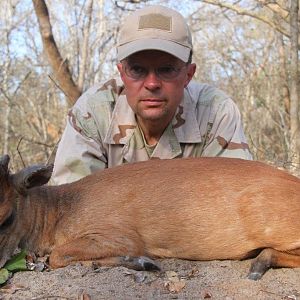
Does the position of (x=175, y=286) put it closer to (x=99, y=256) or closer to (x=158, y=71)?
(x=99, y=256)

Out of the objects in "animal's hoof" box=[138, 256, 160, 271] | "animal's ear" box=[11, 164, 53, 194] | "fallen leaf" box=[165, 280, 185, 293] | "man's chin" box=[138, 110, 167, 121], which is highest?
"man's chin" box=[138, 110, 167, 121]

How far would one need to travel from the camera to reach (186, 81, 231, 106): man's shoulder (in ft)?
22.5

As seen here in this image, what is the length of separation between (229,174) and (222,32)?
15033 mm

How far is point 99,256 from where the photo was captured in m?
4.57

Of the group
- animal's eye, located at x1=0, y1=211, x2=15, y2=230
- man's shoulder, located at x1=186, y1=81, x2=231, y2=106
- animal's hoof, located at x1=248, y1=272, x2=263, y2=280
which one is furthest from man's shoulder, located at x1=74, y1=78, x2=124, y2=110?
animal's hoof, located at x1=248, y1=272, x2=263, y2=280

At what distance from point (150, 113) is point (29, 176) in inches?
60.5

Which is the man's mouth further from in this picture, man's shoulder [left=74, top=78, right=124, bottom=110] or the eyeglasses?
man's shoulder [left=74, top=78, right=124, bottom=110]

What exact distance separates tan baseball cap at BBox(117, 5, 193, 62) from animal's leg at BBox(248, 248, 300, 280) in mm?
1988

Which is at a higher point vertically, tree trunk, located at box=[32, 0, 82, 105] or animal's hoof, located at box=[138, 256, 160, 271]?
tree trunk, located at box=[32, 0, 82, 105]

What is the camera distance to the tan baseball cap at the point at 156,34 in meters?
5.73

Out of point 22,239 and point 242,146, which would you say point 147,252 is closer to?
point 22,239

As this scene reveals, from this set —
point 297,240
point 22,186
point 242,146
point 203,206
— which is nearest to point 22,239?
point 22,186

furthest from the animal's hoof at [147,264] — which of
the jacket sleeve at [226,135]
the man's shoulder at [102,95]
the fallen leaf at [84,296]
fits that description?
the man's shoulder at [102,95]

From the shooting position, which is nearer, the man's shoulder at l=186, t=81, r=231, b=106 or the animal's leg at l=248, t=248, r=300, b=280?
the animal's leg at l=248, t=248, r=300, b=280
